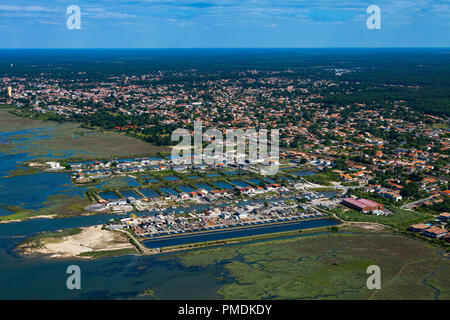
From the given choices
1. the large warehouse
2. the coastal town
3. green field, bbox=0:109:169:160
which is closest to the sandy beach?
the coastal town

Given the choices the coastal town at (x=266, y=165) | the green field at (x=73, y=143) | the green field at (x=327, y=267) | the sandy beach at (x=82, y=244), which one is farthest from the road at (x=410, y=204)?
the green field at (x=73, y=143)

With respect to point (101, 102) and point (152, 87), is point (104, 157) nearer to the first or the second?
point (101, 102)

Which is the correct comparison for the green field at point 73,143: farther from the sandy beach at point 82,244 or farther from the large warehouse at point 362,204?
the large warehouse at point 362,204

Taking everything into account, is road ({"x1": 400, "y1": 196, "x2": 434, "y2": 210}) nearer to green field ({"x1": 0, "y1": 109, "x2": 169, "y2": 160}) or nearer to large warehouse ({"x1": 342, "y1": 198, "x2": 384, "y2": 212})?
large warehouse ({"x1": 342, "y1": 198, "x2": 384, "y2": 212})

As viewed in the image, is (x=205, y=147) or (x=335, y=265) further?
(x=205, y=147)

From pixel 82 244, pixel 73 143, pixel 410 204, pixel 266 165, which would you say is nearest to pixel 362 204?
pixel 410 204

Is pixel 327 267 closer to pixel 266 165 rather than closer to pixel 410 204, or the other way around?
pixel 410 204
